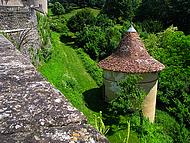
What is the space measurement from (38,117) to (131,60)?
1761 centimetres

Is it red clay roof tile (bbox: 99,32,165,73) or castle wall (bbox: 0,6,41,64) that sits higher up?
castle wall (bbox: 0,6,41,64)

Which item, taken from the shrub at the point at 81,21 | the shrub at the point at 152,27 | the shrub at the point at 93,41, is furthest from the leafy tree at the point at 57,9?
the shrub at the point at 93,41

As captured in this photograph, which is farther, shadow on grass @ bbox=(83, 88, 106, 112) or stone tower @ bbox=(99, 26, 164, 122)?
shadow on grass @ bbox=(83, 88, 106, 112)

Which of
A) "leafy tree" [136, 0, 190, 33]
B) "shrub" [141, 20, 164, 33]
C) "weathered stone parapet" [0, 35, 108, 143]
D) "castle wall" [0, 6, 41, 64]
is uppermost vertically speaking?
"weathered stone parapet" [0, 35, 108, 143]

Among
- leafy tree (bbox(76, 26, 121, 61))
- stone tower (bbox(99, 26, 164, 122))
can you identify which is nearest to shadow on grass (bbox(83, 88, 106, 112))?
stone tower (bbox(99, 26, 164, 122))

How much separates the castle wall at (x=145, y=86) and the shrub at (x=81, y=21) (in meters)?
27.0

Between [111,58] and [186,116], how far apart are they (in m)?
6.82

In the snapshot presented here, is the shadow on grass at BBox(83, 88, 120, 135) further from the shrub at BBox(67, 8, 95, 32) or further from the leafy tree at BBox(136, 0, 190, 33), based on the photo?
the leafy tree at BBox(136, 0, 190, 33)

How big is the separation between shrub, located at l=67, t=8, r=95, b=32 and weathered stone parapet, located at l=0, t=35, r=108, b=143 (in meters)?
43.9

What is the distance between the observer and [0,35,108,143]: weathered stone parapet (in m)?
2.27

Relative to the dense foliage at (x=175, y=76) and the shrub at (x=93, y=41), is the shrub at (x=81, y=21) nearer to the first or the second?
the shrub at (x=93, y=41)

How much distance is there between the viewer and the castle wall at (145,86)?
1989 cm

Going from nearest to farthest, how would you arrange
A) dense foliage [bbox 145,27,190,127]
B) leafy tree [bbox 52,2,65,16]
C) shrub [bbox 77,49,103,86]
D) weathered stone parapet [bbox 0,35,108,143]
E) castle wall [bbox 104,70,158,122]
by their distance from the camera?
weathered stone parapet [bbox 0,35,108,143], castle wall [bbox 104,70,158,122], dense foliage [bbox 145,27,190,127], shrub [bbox 77,49,103,86], leafy tree [bbox 52,2,65,16]

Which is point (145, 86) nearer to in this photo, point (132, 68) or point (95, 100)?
point (132, 68)
